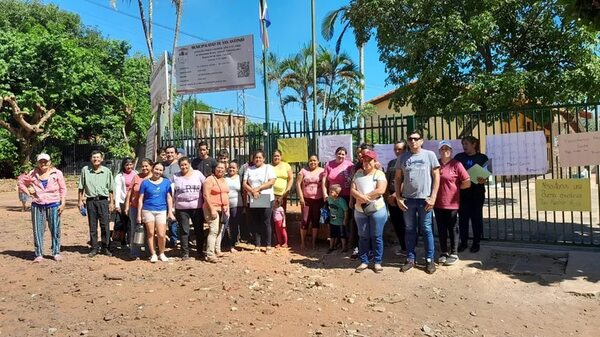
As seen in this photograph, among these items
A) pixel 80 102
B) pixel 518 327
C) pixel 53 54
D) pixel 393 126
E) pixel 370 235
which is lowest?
pixel 518 327

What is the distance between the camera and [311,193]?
287 inches

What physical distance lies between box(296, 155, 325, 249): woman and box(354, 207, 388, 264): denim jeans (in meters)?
1.17

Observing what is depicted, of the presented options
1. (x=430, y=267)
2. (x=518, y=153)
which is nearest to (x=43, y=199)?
(x=430, y=267)

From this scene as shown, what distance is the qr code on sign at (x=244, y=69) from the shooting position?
29.4ft

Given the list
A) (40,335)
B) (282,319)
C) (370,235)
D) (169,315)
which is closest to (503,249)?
(370,235)

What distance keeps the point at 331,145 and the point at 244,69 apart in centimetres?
235

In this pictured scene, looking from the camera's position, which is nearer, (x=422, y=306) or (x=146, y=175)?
(x=422, y=306)

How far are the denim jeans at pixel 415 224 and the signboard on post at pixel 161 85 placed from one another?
5.62 meters

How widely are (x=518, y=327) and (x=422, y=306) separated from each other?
938mm

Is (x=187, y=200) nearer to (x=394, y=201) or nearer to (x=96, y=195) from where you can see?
(x=96, y=195)

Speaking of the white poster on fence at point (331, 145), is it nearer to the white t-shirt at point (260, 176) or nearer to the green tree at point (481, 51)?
the white t-shirt at point (260, 176)

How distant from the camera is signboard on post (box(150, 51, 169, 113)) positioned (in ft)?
30.8

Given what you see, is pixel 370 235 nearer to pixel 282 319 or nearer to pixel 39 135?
pixel 282 319

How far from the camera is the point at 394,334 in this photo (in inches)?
169
